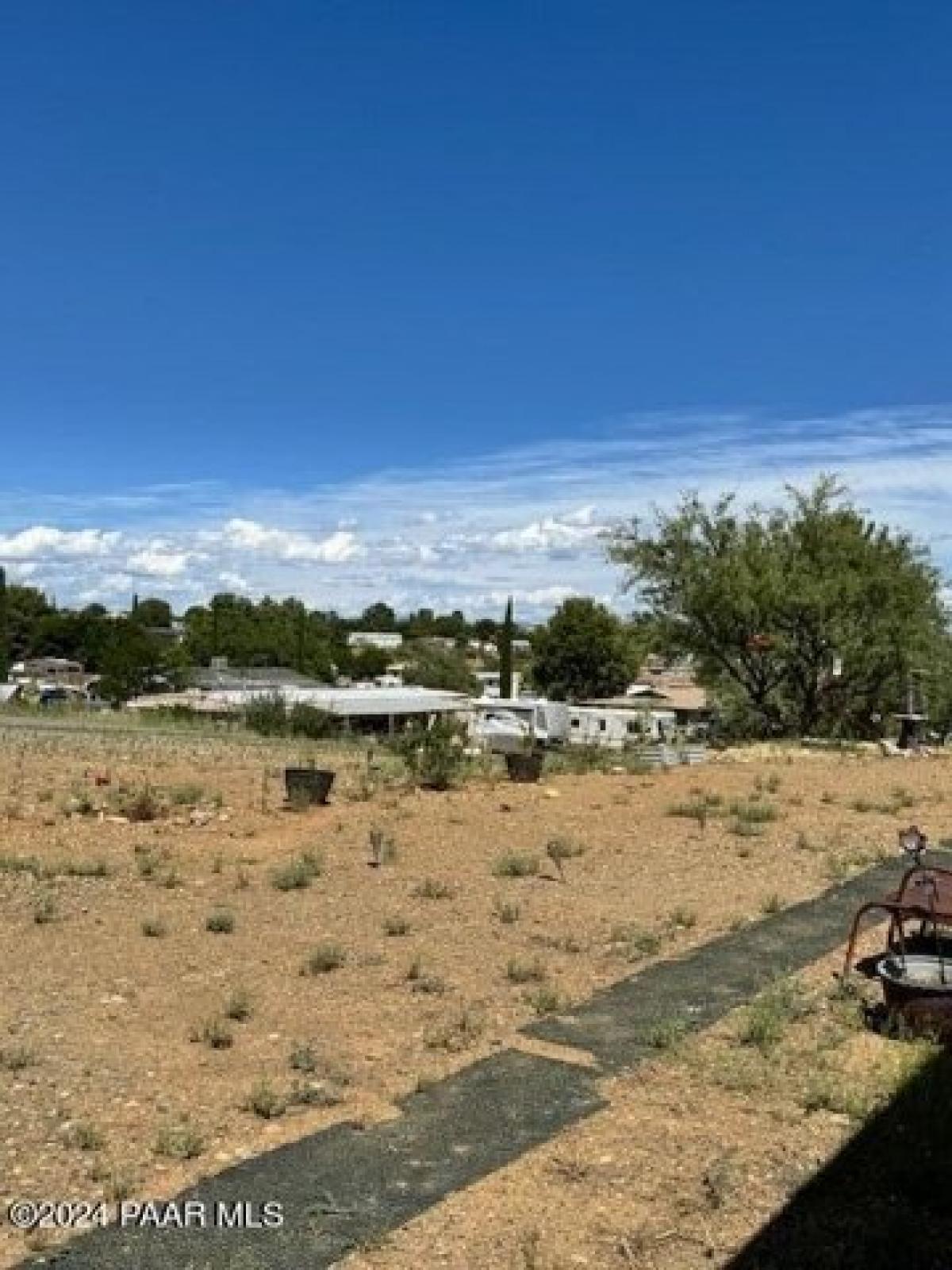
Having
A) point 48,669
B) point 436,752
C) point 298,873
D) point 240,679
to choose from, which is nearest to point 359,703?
point 240,679

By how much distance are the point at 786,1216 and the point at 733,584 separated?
25.2 metres

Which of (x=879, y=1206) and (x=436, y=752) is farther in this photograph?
(x=436, y=752)

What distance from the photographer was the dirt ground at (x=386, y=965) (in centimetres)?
441

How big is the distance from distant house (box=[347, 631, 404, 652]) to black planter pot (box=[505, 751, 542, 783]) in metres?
Result: 110

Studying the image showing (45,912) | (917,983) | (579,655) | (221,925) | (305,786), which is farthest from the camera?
(579,655)

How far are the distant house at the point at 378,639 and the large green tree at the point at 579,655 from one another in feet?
145

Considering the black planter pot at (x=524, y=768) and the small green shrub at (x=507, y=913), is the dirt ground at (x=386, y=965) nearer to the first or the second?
the small green shrub at (x=507, y=913)

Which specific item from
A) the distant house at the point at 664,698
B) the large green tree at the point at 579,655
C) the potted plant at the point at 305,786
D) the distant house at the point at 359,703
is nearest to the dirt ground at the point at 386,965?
the potted plant at the point at 305,786

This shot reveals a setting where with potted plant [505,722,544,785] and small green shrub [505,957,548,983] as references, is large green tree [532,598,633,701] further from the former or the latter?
small green shrub [505,957,548,983]

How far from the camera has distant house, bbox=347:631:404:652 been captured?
138m

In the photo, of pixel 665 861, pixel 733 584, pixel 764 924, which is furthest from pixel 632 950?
pixel 733 584

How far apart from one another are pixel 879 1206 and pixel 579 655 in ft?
261

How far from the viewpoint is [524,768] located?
15828 mm

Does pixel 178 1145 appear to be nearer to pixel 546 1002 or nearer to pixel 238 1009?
pixel 238 1009
